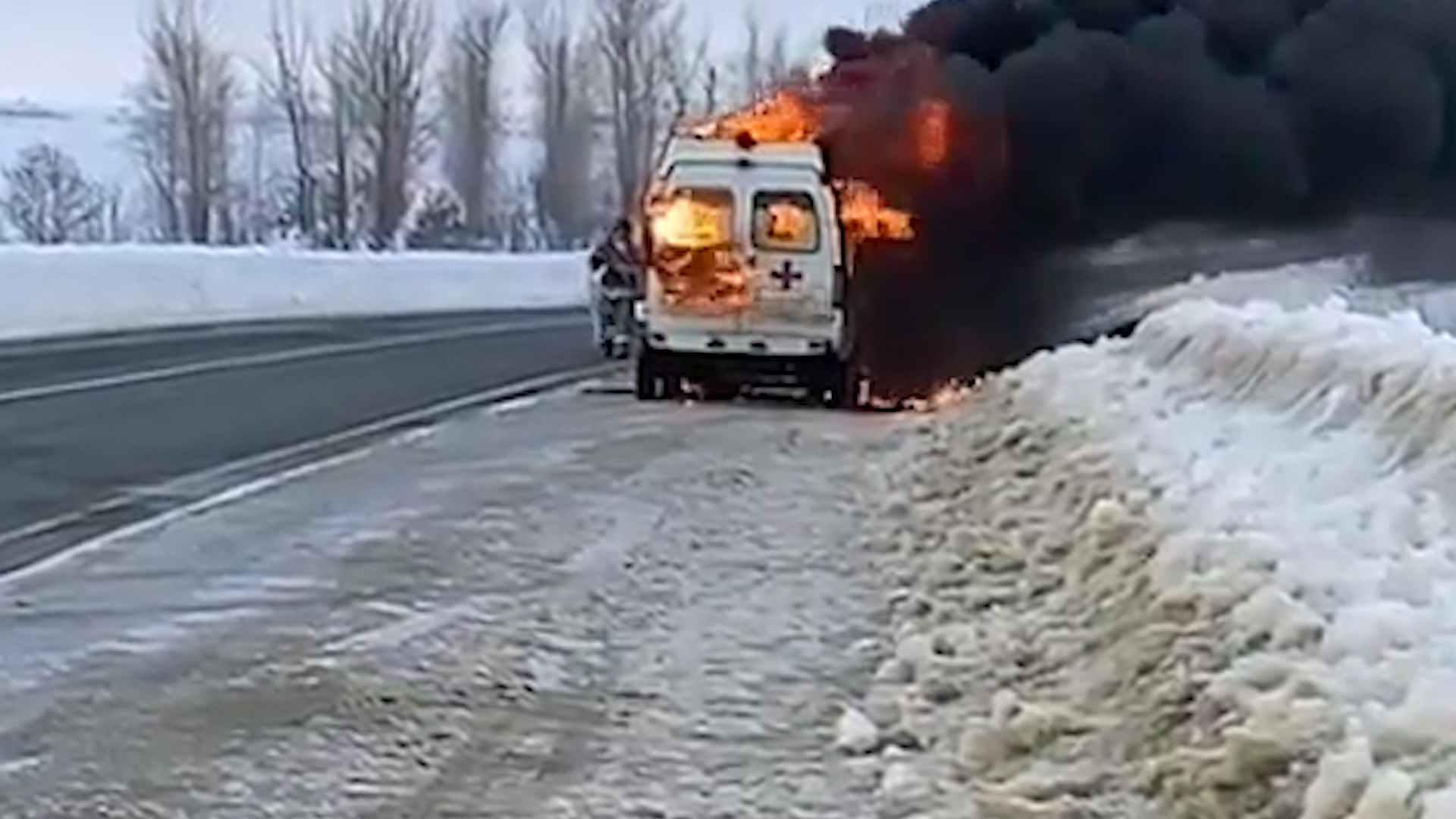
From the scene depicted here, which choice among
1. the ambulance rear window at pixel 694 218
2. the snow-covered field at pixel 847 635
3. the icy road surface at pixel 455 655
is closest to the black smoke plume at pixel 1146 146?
the ambulance rear window at pixel 694 218

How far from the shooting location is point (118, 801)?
20.9ft

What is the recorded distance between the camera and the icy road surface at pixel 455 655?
6488mm

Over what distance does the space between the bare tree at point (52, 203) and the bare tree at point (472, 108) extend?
1027 cm

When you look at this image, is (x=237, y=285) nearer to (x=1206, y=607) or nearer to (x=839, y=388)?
(x=839, y=388)

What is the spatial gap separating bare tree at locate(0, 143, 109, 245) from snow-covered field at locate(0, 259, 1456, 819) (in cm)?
5646

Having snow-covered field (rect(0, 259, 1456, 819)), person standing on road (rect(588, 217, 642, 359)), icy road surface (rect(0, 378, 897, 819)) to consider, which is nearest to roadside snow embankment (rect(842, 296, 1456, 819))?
snow-covered field (rect(0, 259, 1456, 819))

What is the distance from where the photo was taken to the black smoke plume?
20.2 meters

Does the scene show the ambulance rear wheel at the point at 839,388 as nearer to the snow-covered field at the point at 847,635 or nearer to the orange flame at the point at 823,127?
the orange flame at the point at 823,127

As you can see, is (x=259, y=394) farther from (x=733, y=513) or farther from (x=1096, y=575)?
(x=1096, y=575)

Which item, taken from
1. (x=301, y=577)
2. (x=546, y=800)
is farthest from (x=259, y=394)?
(x=546, y=800)

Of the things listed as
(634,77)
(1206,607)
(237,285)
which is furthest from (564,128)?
(1206,607)

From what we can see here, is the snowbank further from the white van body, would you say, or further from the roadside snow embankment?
the roadside snow embankment

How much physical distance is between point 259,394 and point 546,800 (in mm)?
13391

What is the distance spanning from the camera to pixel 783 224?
19.4 m
